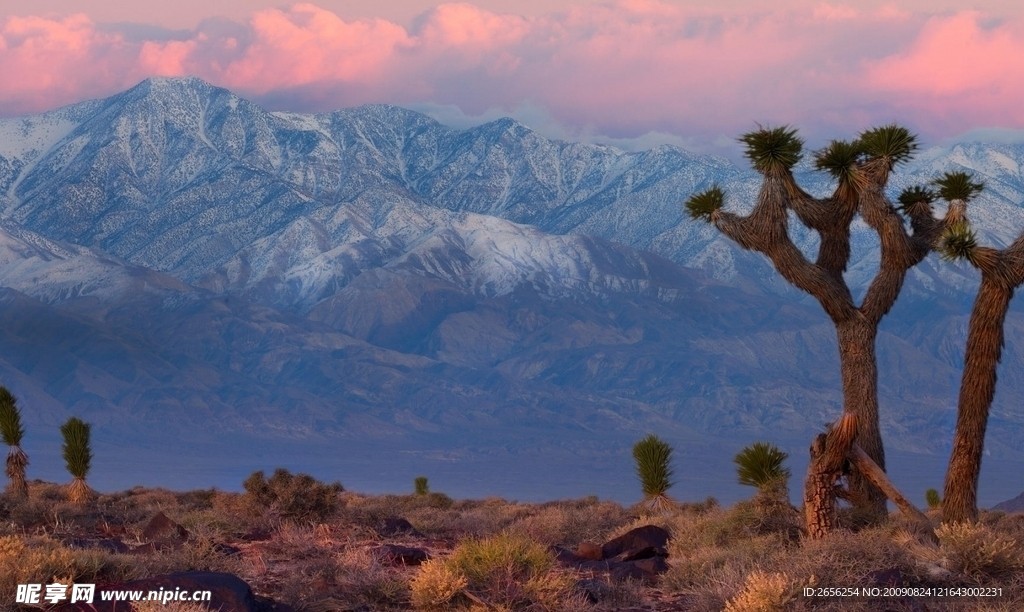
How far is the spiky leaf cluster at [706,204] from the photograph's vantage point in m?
24.5

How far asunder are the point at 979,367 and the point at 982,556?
5.52m

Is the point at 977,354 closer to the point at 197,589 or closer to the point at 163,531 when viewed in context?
the point at 163,531

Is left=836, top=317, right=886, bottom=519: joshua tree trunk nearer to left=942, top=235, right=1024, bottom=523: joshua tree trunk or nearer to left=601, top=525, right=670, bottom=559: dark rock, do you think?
left=942, top=235, right=1024, bottom=523: joshua tree trunk

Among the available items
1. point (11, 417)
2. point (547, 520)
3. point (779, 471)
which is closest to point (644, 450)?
point (547, 520)

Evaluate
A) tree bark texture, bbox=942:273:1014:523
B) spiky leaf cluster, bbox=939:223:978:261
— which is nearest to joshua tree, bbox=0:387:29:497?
tree bark texture, bbox=942:273:1014:523

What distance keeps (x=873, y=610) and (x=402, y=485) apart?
614 ft

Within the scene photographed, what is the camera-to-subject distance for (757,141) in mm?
24000

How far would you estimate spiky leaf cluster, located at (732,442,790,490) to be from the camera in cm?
2064

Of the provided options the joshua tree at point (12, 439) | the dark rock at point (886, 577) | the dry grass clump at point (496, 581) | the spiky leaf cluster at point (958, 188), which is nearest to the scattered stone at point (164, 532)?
the dry grass clump at point (496, 581)

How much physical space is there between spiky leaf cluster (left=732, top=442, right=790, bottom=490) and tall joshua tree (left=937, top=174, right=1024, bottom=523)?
2.46m

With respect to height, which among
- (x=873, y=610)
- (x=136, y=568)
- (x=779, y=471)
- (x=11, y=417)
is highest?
(x=11, y=417)

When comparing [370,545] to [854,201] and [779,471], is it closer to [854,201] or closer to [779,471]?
[779,471]

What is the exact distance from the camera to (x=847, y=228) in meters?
24.3

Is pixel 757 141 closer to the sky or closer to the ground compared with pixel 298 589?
closer to the sky
